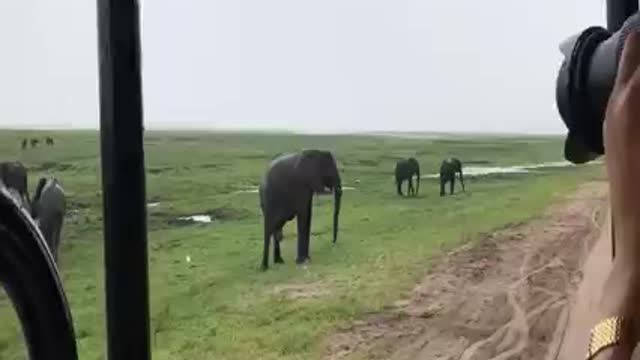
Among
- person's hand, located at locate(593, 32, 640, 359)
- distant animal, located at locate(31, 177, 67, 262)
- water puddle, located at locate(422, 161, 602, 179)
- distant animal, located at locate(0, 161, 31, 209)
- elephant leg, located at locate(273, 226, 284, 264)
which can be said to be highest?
person's hand, located at locate(593, 32, 640, 359)

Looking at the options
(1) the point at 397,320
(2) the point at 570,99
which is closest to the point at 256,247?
(1) the point at 397,320

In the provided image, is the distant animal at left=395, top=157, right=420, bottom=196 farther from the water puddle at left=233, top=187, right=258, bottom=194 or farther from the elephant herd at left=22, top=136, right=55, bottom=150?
the elephant herd at left=22, top=136, right=55, bottom=150

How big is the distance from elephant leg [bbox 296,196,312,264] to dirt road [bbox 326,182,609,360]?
127 mm

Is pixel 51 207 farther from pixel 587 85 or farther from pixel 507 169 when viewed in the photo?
pixel 587 85

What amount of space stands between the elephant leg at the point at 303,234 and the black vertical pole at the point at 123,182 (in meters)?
0.23

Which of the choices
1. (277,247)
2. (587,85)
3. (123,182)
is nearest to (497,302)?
(277,247)

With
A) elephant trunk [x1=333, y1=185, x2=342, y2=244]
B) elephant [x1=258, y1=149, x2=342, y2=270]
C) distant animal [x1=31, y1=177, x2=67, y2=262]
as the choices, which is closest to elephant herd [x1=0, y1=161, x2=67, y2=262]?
distant animal [x1=31, y1=177, x2=67, y2=262]

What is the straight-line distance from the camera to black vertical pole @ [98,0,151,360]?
130cm

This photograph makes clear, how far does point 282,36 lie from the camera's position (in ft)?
4.59

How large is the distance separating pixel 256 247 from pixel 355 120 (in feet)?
0.81

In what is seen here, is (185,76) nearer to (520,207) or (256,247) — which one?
(256,247)

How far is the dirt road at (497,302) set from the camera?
4.51 feet

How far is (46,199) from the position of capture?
128 centimetres

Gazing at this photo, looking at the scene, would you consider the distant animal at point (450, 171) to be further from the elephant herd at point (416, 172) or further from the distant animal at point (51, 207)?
the distant animal at point (51, 207)
